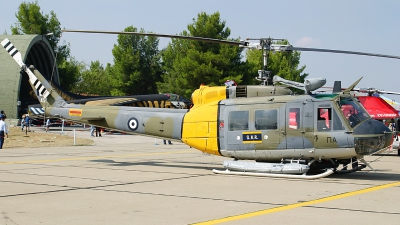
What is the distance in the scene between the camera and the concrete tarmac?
805cm

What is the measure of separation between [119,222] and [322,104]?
24.2 ft

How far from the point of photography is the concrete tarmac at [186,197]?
8.05 meters

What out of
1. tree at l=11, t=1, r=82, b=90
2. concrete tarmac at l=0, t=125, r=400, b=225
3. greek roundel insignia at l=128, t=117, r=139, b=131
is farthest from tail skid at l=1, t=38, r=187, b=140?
tree at l=11, t=1, r=82, b=90

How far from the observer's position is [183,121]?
15.5 meters

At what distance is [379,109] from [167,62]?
5812 centimetres

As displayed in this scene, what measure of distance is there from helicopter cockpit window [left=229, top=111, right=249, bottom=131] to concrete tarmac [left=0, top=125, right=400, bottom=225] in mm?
1443

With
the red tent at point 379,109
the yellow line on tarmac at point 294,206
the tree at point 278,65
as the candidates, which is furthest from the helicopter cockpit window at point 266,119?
the tree at point 278,65

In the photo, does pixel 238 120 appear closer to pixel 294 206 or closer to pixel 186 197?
pixel 186 197

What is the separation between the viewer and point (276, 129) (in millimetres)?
13727

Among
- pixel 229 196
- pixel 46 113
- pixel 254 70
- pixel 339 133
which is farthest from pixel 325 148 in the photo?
pixel 254 70

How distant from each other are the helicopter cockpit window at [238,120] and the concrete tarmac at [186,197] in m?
1.44

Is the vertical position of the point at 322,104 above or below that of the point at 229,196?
above

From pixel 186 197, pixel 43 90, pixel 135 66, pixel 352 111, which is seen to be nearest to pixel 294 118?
pixel 352 111

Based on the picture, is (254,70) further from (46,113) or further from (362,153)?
(362,153)
